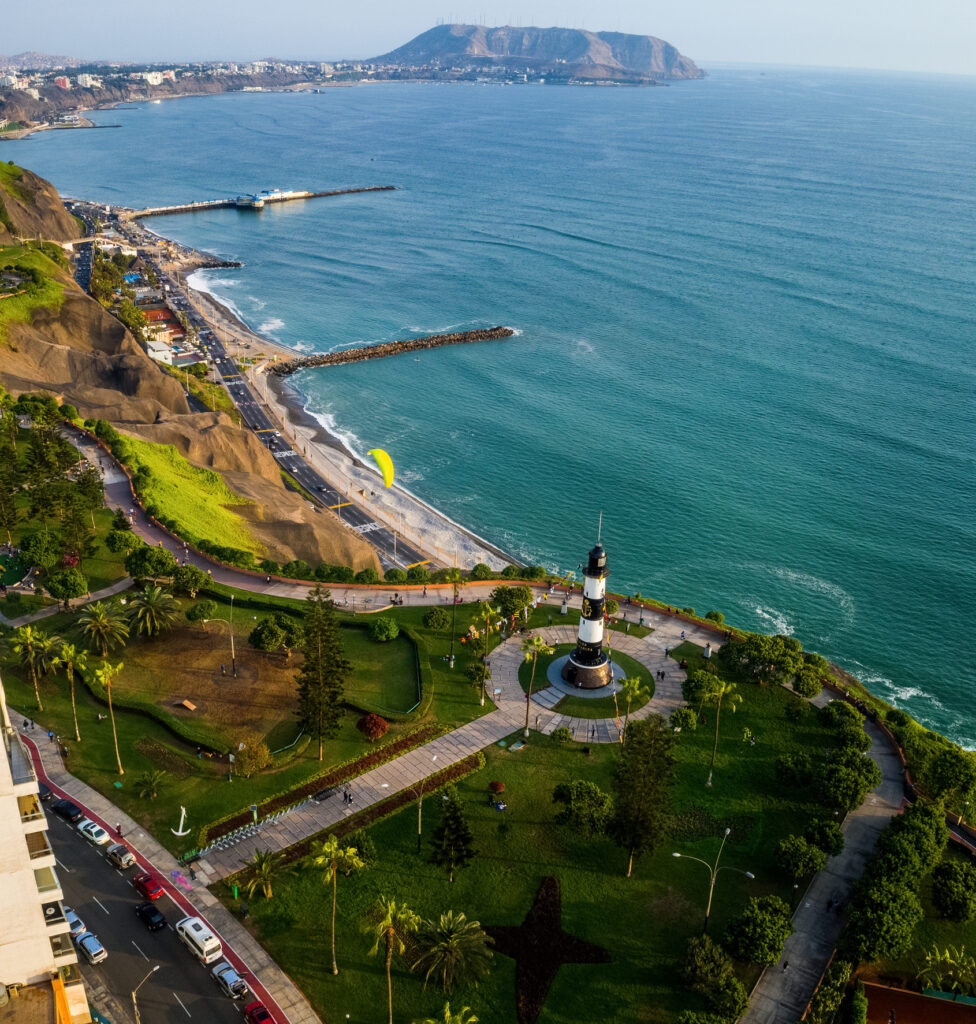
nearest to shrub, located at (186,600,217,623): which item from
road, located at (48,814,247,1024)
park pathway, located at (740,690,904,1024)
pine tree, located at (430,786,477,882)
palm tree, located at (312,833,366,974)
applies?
road, located at (48,814,247,1024)

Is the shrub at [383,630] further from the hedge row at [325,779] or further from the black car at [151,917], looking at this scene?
the black car at [151,917]

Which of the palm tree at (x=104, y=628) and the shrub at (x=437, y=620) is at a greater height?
the palm tree at (x=104, y=628)

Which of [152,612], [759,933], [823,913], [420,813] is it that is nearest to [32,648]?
[152,612]

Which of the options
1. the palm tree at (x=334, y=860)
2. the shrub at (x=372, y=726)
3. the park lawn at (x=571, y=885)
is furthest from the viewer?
the shrub at (x=372, y=726)

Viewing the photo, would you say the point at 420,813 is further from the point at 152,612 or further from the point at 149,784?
the point at 152,612

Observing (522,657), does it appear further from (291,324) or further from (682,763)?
(291,324)

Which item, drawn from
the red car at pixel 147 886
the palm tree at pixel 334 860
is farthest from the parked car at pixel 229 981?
the red car at pixel 147 886
